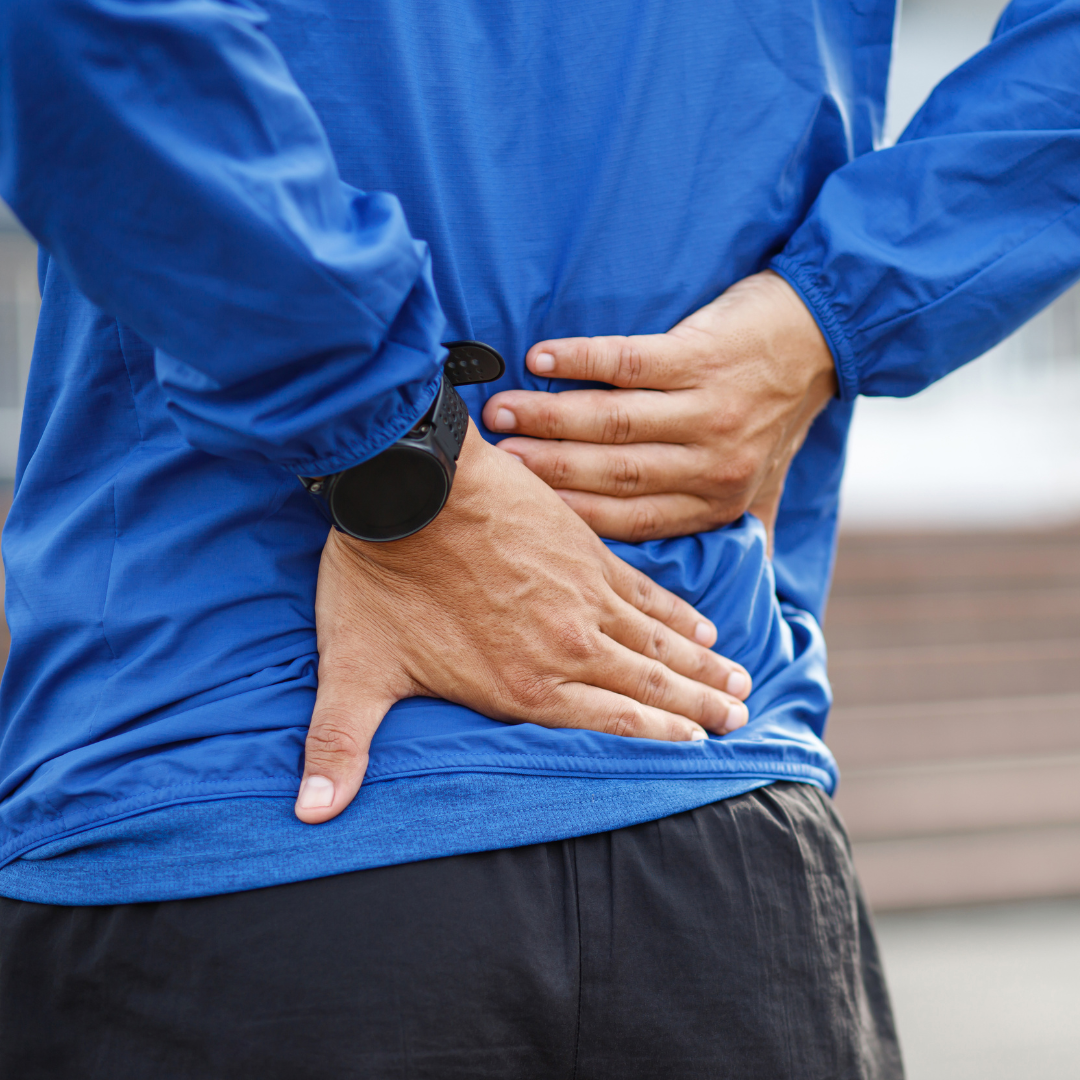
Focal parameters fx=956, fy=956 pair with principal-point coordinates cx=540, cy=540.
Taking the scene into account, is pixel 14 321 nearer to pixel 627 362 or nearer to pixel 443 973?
pixel 627 362

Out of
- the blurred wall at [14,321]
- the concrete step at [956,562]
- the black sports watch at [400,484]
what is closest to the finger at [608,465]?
the black sports watch at [400,484]

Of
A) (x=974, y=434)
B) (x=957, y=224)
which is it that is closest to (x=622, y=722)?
(x=957, y=224)

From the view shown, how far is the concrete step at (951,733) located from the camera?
3365mm

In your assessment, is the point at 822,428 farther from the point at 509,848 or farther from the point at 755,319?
the point at 509,848

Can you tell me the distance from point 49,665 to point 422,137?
492mm

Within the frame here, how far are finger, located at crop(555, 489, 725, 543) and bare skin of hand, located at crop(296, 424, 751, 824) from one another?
0.09ft

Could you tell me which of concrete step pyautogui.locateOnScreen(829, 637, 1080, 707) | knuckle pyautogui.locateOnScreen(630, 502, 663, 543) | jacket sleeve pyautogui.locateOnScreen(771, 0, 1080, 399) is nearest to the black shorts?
knuckle pyautogui.locateOnScreen(630, 502, 663, 543)

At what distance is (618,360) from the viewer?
78 cm

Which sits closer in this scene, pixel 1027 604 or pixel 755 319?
pixel 755 319

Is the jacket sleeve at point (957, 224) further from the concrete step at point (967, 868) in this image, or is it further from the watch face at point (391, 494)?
the concrete step at point (967, 868)

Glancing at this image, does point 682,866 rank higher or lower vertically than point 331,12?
lower

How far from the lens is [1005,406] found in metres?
11.7

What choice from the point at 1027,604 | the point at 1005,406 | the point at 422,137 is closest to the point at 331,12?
the point at 422,137

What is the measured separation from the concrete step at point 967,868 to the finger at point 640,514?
2594 mm
